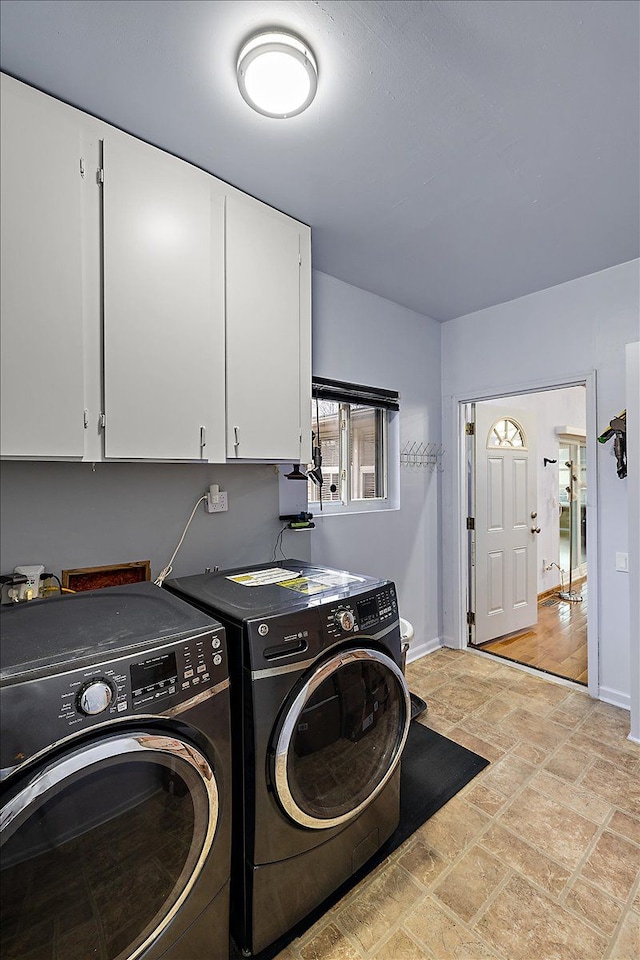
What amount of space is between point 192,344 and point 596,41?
1.55m

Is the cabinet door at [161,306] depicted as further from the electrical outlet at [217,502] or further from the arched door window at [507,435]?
the arched door window at [507,435]

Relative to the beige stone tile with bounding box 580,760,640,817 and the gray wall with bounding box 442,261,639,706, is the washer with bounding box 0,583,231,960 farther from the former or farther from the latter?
the gray wall with bounding box 442,261,639,706

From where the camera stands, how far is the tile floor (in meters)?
1.33

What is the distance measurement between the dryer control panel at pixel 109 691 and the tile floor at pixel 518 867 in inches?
37.2

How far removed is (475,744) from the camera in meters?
2.27

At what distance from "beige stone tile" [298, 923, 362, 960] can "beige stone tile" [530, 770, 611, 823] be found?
109cm

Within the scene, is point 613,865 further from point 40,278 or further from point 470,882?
point 40,278

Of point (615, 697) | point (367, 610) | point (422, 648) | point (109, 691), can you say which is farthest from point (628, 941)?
point (422, 648)

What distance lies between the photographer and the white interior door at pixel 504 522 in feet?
11.5

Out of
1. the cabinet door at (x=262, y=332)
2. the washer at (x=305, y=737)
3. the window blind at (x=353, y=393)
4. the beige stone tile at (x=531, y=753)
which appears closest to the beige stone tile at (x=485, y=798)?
the beige stone tile at (x=531, y=753)

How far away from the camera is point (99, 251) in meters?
1.50

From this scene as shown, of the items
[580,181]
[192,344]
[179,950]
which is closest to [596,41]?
[580,181]

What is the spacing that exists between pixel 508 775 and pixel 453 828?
1.48ft

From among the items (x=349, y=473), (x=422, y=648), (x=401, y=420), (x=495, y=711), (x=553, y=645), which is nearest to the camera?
(x=495, y=711)
